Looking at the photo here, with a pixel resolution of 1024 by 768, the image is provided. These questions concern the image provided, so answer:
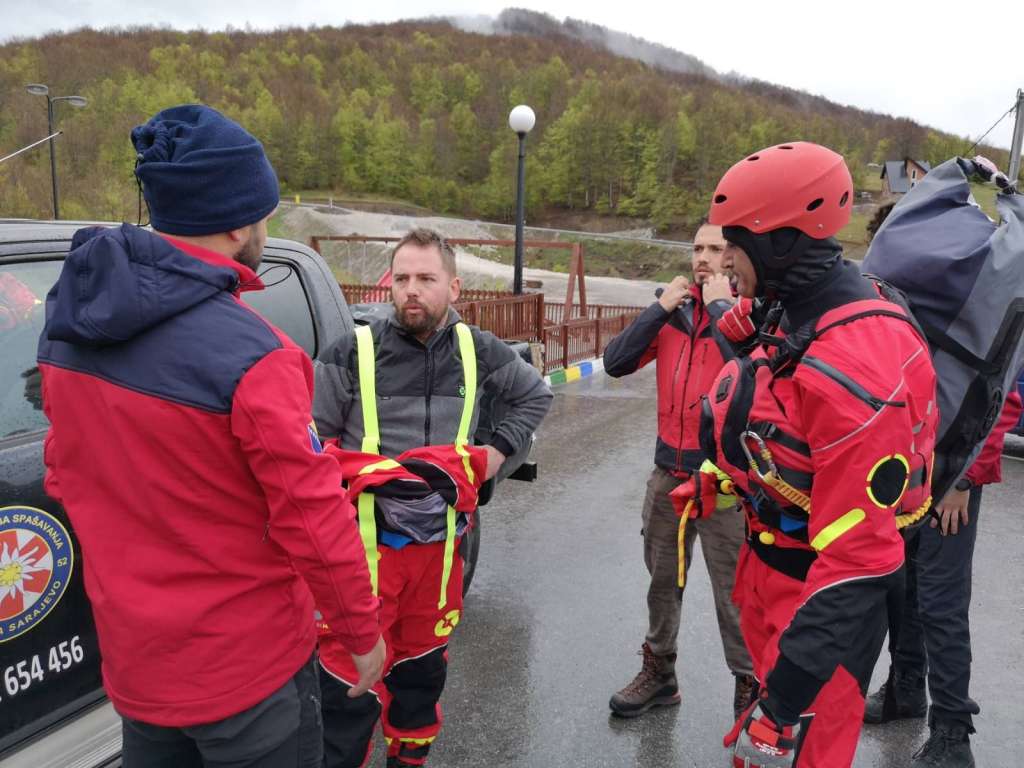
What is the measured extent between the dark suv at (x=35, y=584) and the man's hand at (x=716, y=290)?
2.35 meters

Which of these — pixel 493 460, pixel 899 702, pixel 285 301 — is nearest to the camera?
pixel 493 460

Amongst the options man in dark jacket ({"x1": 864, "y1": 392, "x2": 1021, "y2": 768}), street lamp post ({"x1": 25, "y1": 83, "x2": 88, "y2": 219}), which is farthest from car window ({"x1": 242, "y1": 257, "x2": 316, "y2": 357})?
street lamp post ({"x1": 25, "y1": 83, "x2": 88, "y2": 219})

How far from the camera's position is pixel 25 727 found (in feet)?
6.82

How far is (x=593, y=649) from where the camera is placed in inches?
151

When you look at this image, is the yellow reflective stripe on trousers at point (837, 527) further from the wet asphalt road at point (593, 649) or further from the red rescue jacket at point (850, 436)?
the wet asphalt road at point (593, 649)

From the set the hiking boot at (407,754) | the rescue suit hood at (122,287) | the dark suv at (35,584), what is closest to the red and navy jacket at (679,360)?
the hiking boot at (407,754)

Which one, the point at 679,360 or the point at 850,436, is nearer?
the point at 850,436

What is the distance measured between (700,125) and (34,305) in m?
109

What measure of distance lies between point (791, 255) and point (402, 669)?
189 cm

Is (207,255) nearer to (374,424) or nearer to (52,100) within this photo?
(374,424)

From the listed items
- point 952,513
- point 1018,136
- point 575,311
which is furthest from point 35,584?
point 575,311

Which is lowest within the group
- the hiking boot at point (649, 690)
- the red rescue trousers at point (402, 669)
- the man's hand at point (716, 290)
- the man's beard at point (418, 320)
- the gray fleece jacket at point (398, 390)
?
the hiking boot at point (649, 690)

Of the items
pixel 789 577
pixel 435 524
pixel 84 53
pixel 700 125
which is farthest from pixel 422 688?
pixel 84 53

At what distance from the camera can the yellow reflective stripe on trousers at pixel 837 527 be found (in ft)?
5.42
